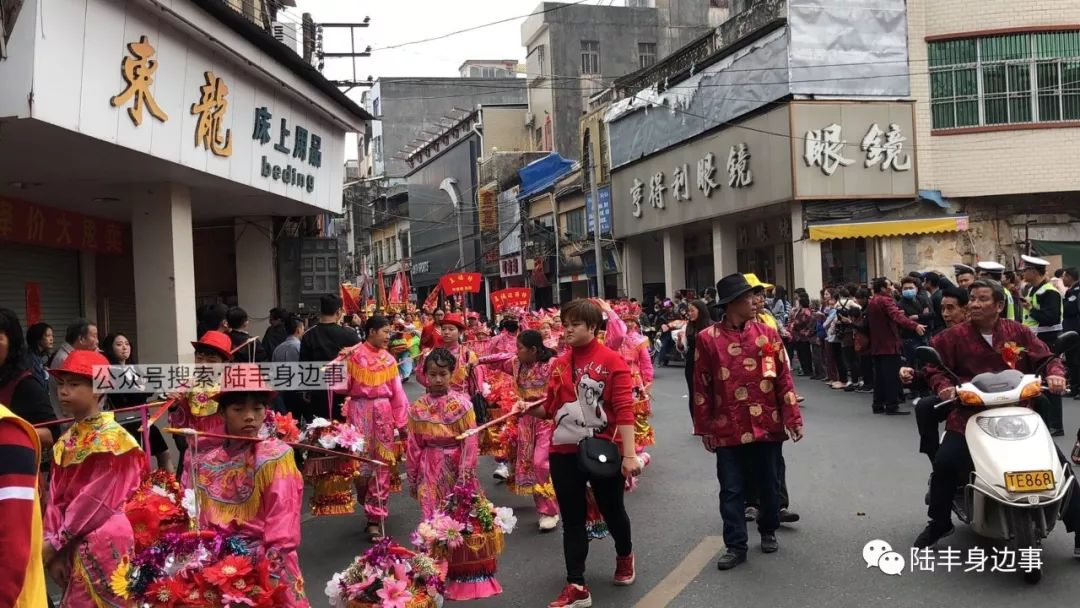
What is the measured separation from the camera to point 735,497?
550 centimetres

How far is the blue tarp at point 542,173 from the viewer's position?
37.1 metres

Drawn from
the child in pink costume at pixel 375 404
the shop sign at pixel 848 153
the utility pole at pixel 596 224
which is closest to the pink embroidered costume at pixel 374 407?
the child in pink costume at pixel 375 404

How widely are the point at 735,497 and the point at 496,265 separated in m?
39.3

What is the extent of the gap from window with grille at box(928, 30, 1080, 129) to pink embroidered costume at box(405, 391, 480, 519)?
17945 millimetres

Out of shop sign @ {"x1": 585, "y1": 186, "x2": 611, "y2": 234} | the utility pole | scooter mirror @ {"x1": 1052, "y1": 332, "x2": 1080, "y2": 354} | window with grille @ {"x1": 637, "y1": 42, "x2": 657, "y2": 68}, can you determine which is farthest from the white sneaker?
window with grille @ {"x1": 637, "y1": 42, "x2": 657, "y2": 68}

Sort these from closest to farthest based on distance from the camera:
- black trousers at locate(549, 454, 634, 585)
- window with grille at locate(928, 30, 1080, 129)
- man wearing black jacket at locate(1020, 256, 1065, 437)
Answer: black trousers at locate(549, 454, 634, 585) → man wearing black jacket at locate(1020, 256, 1065, 437) → window with grille at locate(928, 30, 1080, 129)

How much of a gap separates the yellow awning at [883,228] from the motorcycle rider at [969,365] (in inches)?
600

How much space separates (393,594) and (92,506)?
1308 mm

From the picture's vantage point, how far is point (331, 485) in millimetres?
6902

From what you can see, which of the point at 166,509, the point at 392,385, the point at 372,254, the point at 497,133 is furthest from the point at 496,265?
the point at 166,509

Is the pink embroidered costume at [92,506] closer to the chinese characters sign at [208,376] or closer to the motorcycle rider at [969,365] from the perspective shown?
the chinese characters sign at [208,376]

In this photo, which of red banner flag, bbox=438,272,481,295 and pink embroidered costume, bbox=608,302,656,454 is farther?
red banner flag, bbox=438,272,481,295

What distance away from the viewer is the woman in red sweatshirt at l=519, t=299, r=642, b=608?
5.00 meters

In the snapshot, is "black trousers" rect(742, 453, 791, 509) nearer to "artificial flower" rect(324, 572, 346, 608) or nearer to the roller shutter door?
"artificial flower" rect(324, 572, 346, 608)
